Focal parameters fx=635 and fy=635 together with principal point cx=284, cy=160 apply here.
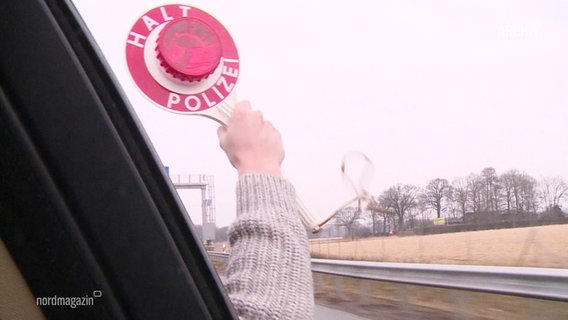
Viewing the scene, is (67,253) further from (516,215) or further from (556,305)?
(556,305)

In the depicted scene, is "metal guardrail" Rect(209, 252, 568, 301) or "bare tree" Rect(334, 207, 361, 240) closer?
"bare tree" Rect(334, 207, 361, 240)

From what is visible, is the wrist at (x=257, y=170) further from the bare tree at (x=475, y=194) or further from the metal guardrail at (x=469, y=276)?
the metal guardrail at (x=469, y=276)

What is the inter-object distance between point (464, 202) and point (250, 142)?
141 cm

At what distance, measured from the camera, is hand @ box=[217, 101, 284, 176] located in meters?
1.98

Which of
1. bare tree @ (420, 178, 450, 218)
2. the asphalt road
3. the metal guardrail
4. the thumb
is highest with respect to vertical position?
the thumb

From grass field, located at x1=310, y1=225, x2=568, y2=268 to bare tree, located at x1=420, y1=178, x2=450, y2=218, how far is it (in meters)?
0.23

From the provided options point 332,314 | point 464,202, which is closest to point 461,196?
point 464,202

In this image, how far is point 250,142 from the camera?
198cm

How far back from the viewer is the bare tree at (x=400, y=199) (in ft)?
8.02

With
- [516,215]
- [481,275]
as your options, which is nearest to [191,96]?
[516,215]

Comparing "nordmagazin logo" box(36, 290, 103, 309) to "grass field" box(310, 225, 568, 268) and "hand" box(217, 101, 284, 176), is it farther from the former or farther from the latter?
"grass field" box(310, 225, 568, 268)

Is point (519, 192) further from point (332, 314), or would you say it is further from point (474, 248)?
point (332, 314)

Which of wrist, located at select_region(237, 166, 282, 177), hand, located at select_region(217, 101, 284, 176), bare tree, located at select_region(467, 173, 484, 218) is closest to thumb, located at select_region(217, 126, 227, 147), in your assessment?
hand, located at select_region(217, 101, 284, 176)

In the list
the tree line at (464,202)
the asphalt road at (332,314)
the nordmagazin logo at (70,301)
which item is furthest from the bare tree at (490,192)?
the asphalt road at (332,314)
